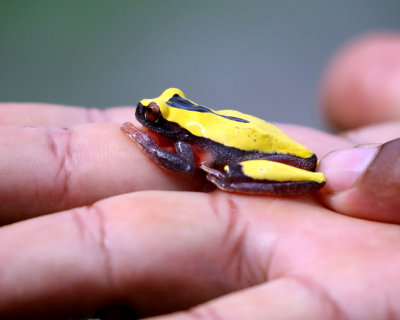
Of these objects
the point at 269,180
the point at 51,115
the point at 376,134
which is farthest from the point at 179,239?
the point at 376,134

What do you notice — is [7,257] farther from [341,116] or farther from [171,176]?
[341,116]

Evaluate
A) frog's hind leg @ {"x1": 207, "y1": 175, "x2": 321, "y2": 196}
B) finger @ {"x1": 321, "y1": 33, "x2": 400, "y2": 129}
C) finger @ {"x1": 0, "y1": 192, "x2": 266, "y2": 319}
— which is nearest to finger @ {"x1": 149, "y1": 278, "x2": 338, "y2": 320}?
finger @ {"x1": 0, "y1": 192, "x2": 266, "y2": 319}

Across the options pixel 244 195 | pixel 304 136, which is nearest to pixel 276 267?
pixel 244 195

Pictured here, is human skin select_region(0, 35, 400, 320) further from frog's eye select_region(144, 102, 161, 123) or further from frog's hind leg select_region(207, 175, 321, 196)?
frog's eye select_region(144, 102, 161, 123)

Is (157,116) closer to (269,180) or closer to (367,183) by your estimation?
(269,180)

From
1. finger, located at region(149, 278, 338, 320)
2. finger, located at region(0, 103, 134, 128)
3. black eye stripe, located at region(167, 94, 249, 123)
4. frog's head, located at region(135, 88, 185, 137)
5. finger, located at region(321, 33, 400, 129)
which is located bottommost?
finger, located at region(149, 278, 338, 320)

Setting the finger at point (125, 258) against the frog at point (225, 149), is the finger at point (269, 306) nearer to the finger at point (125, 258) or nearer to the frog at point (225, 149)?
the finger at point (125, 258)
